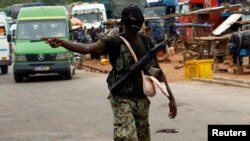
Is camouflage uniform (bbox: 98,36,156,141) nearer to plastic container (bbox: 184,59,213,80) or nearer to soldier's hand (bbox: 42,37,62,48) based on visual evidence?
soldier's hand (bbox: 42,37,62,48)

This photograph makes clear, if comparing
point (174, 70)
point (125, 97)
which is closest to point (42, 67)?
point (174, 70)

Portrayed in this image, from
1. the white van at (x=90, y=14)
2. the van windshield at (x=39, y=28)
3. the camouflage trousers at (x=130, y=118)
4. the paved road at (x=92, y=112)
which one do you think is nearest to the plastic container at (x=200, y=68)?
the paved road at (x=92, y=112)

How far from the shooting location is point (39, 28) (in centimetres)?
2261

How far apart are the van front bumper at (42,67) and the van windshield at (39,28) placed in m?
1.02

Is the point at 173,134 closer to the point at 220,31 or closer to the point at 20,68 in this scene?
the point at 20,68

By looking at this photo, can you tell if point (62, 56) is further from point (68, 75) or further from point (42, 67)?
point (68, 75)

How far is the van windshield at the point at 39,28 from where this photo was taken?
22500mm

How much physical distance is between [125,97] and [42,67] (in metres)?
15.9

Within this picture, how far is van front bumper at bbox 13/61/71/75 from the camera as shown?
72.0 ft

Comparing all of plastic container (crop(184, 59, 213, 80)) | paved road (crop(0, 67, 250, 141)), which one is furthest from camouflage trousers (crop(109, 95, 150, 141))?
plastic container (crop(184, 59, 213, 80))

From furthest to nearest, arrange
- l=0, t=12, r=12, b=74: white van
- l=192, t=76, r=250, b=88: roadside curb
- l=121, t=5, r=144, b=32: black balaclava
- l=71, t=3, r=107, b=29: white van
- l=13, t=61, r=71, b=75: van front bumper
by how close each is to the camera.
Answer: l=71, t=3, r=107, b=29: white van < l=0, t=12, r=12, b=74: white van < l=13, t=61, r=71, b=75: van front bumper < l=192, t=76, r=250, b=88: roadside curb < l=121, t=5, r=144, b=32: black balaclava

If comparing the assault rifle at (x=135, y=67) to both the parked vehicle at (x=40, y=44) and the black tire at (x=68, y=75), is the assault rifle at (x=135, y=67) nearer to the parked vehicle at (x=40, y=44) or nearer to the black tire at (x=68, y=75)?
the parked vehicle at (x=40, y=44)

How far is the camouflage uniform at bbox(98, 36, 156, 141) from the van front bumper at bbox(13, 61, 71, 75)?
51.4 feet

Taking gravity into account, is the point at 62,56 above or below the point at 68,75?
above
